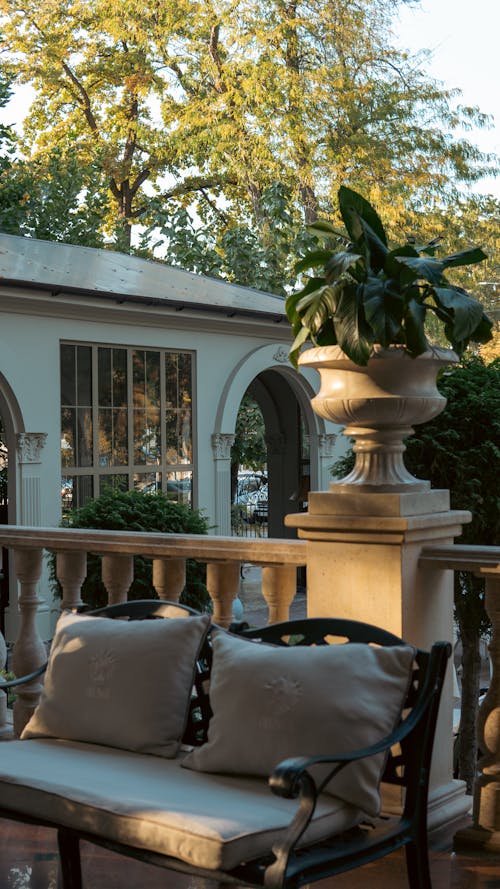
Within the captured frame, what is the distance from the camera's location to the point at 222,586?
406 centimetres

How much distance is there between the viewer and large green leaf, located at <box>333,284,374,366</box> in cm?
337

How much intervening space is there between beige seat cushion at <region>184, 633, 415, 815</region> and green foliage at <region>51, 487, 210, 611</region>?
702 cm

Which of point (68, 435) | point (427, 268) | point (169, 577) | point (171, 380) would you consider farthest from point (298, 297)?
point (171, 380)

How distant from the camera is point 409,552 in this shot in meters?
3.54

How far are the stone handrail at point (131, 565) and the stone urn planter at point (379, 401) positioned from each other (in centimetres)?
40

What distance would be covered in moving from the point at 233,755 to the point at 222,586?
45.1 inches

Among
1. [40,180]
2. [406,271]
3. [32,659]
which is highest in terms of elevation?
[40,180]

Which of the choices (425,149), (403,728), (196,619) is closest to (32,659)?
(196,619)

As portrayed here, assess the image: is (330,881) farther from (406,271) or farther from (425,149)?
(425,149)

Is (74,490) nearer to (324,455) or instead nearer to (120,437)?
(120,437)

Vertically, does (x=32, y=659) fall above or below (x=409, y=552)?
below

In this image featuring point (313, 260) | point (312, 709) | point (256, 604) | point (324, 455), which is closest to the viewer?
point (312, 709)

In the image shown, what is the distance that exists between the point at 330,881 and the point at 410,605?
87 centimetres

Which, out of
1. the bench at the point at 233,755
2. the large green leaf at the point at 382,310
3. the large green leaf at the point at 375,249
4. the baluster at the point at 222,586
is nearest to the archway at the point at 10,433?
the baluster at the point at 222,586
